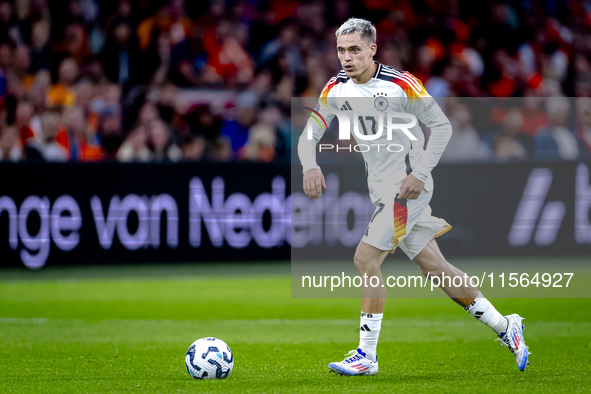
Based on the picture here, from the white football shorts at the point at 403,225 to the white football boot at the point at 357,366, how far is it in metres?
0.67

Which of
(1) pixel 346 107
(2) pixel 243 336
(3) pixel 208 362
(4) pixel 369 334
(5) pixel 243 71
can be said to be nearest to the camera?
(3) pixel 208 362

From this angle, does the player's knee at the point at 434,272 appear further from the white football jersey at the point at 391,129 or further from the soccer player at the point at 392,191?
the white football jersey at the point at 391,129

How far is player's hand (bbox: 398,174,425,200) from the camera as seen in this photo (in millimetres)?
4918

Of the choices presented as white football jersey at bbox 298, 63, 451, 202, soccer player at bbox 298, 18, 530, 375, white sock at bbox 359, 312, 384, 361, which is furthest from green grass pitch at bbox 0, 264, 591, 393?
white football jersey at bbox 298, 63, 451, 202

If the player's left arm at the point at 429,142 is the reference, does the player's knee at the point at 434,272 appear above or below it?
below

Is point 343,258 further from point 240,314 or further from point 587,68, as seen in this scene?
point 587,68

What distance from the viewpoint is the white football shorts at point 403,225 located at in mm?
4922

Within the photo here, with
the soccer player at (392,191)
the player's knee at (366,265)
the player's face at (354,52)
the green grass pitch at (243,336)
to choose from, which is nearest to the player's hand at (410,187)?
the soccer player at (392,191)

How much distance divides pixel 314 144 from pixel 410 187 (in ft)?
2.28

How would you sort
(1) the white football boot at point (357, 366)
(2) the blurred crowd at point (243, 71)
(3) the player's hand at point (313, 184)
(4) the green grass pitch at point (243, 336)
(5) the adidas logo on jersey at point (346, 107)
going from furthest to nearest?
(2) the blurred crowd at point (243, 71) → (5) the adidas logo on jersey at point (346, 107) → (3) the player's hand at point (313, 184) → (1) the white football boot at point (357, 366) → (4) the green grass pitch at point (243, 336)

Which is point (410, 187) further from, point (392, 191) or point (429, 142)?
point (429, 142)

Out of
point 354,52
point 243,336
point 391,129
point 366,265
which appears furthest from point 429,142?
point 243,336

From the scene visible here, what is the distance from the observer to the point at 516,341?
496 centimetres

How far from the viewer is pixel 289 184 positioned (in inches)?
407
